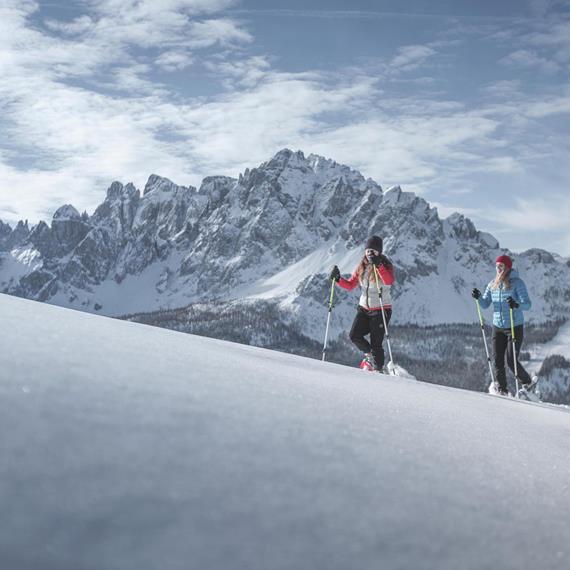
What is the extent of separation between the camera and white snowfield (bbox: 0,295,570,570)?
3.42 feet

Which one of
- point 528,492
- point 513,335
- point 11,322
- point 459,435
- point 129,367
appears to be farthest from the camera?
point 513,335

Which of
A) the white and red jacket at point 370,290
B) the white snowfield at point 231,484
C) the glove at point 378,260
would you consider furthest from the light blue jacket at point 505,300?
the white snowfield at point 231,484

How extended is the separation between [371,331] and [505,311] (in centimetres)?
262

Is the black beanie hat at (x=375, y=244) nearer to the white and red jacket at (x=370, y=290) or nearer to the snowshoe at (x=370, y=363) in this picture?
the white and red jacket at (x=370, y=290)

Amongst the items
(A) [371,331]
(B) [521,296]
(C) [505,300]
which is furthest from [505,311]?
(A) [371,331]

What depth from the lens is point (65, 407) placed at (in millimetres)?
1468

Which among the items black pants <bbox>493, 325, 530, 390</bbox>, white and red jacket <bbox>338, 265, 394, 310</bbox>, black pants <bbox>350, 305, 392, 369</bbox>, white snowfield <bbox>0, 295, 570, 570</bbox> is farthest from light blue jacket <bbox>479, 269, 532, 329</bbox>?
white snowfield <bbox>0, 295, 570, 570</bbox>

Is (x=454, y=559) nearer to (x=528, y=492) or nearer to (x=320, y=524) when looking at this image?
(x=320, y=524)

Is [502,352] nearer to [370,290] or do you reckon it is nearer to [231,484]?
[370,290]

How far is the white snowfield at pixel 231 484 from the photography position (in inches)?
41.1

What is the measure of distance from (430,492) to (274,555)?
22.9 inches

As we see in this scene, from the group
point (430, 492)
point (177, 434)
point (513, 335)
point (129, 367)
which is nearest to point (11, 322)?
point (129, 367)

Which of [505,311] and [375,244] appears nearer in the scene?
[375,244]

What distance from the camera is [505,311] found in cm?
1102
